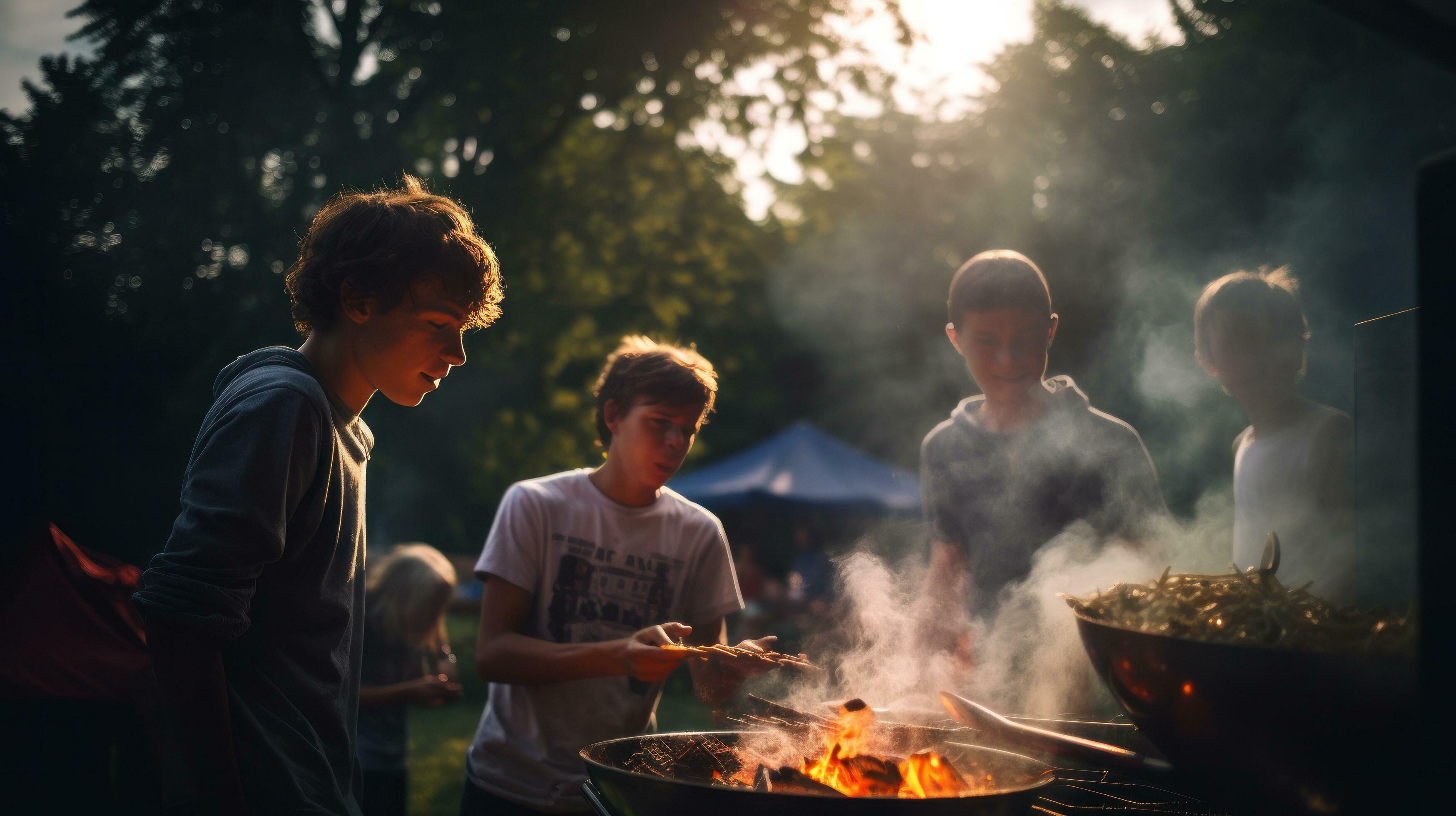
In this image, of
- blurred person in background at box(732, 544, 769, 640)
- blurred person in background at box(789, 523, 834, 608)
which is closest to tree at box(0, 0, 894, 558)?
blurred person in background at box(732, 544, 769, 640)

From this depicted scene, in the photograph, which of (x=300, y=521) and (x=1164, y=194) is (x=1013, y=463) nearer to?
(x=300, y=521)

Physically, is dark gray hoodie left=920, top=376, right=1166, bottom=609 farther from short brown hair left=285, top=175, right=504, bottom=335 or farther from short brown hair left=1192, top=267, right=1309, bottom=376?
short brown hair left=285, top=175, right=504, bottom=335

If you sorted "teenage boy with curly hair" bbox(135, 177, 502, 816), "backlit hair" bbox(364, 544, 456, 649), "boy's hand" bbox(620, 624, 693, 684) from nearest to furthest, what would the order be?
"teenage boy with curly hair" bbox(135, 177, 502, 816) < "boy's hand" bbox(620, 624, 693, 684) < "backlit hair" bbox(364, 544, 456, 649)

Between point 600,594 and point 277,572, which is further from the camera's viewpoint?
point 600,594

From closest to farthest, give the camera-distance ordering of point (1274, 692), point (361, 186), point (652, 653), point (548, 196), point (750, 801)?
point (1274, 692) < point (750, 801) < point (652, 653) < point (361, 186) < point (548, 196)

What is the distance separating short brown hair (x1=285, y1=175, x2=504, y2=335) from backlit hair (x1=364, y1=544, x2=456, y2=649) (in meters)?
2.98

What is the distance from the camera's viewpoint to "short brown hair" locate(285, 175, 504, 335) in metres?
1.84

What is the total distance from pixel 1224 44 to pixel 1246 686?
31.2 ft

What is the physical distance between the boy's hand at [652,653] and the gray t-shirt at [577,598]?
47 cm

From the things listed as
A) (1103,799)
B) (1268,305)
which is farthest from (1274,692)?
(1268,305)

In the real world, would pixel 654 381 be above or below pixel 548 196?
below

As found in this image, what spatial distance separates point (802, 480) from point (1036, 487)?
33.8 ft

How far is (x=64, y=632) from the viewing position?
304 cm

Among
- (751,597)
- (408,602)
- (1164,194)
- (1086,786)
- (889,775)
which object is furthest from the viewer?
(751,597)
